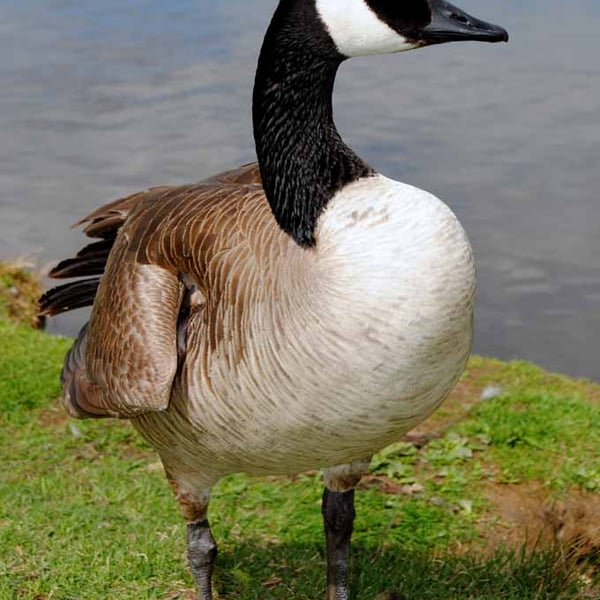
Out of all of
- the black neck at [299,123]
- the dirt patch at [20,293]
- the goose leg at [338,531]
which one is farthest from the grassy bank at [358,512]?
the black neck at [299,123]

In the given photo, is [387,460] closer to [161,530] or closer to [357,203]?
[161,530]

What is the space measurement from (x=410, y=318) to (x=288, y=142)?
0.80 m

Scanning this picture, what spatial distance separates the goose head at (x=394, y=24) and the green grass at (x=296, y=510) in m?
2.39

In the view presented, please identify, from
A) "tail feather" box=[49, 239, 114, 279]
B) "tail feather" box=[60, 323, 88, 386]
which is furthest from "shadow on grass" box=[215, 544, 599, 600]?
"tail feather" box=[49, 239, 114, 279]

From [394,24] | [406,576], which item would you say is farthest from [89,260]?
[394,24]

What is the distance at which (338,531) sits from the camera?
4336 millimetres

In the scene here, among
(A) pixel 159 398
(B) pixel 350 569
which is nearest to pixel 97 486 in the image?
(B) pixel 350 569

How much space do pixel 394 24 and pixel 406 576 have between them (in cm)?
260

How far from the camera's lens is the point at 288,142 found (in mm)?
3447

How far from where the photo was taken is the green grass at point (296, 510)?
4590 mm

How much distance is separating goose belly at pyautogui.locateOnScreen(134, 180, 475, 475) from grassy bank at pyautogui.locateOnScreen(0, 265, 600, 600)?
54.3 inches

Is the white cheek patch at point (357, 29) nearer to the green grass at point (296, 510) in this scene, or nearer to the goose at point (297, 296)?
the goose at point (297, 296)

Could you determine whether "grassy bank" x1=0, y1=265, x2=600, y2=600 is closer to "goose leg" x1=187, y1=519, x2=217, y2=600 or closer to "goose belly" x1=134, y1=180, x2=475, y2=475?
"goose leg" x1=187, y1=519, x2=217, y2=600

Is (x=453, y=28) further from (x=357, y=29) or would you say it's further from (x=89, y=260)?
(x=89, y=260)
